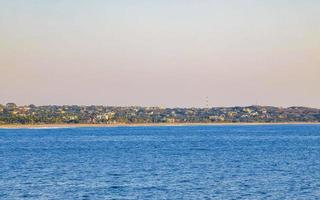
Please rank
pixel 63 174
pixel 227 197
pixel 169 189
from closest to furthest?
pixel 227 197 → pixel 169 189 → pixel 63 174

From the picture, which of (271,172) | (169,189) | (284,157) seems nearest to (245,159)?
(284,157)

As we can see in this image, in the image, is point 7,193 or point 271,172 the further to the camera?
point 271,172

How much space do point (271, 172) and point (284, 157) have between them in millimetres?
27092

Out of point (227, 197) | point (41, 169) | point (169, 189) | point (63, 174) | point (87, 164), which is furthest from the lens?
point (87, 164)

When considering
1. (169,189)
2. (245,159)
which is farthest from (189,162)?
(169,189)

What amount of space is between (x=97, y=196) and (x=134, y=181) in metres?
11.0

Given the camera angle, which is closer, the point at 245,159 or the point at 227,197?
the point at 227,197

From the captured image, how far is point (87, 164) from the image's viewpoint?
92125 millimetres

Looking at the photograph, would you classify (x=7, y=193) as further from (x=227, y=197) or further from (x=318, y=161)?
(x=318, y=161)

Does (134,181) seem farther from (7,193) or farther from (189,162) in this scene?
(189,162)

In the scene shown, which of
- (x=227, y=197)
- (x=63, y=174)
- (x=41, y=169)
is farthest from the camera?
(x=41, y=169)

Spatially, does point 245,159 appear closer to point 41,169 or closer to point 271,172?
point 271,172

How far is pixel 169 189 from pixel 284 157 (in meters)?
47.3

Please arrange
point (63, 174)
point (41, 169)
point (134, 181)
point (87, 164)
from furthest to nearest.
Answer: point (87, 164), point (41, 169), point (63, 174), point (134, 181)
